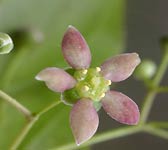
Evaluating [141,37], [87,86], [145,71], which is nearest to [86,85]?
[87,86]

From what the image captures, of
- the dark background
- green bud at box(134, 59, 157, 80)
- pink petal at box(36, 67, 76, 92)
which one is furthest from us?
the dark background

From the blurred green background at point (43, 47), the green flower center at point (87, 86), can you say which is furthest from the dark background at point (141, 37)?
the green flower center at point (87, 86)

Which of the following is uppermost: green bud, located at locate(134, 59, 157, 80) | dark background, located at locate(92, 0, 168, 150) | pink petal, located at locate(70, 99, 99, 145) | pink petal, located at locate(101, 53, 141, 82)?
pink petal, located at locate(101, 53, 141, 82)

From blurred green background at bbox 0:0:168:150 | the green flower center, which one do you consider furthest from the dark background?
the green flower center

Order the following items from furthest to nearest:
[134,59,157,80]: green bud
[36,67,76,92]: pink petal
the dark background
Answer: the dark background, [134,59,157,80]: green bud, [36,67,76,92]: pink petal

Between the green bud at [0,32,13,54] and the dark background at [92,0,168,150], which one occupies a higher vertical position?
the green bud at [0,32,13,54]

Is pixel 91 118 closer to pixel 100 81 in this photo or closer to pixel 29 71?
pixel 100 81

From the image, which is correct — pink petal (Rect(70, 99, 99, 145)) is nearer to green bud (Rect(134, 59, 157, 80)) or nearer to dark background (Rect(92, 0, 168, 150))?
green bud (Rect(134, 59, 157, 80))

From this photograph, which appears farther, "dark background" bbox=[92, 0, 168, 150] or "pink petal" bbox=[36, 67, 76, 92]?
"dark background" bbox=[92, 0, 168, 150]
